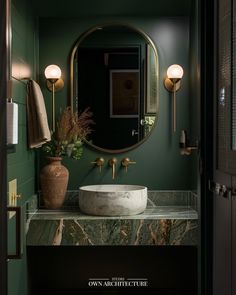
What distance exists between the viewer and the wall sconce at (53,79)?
365 cm

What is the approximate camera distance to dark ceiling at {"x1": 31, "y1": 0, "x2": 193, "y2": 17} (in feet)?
12.1

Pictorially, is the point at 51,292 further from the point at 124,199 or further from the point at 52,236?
the point at 124,199

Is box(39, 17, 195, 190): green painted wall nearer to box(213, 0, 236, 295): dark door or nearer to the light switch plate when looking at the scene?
the light switch plate

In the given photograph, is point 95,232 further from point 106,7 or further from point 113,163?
point 106,7

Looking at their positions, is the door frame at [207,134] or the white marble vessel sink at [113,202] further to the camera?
the white marble vessel sink at [113,202]

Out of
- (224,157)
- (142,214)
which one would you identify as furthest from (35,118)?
(224,157)

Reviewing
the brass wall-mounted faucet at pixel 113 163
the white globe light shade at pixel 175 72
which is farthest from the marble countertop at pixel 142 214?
the white globe light shade at pixel 175 72

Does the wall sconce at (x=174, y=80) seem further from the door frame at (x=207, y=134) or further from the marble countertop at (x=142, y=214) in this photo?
the door frame at (x=207, y=134)

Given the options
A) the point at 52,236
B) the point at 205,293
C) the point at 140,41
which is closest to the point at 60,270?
the point at 52,236

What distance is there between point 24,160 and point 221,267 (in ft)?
4.73

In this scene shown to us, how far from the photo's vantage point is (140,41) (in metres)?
3.72

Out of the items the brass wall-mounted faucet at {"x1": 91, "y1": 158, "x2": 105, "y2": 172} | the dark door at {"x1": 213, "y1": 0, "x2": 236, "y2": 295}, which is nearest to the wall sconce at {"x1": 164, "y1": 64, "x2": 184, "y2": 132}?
the brass wall-mounted faucet at {"x1": 91, "y1": 158, "x2": 105, "y2": 172}

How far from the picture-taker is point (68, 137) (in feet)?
11.8

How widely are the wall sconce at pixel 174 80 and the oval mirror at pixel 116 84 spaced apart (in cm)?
9
